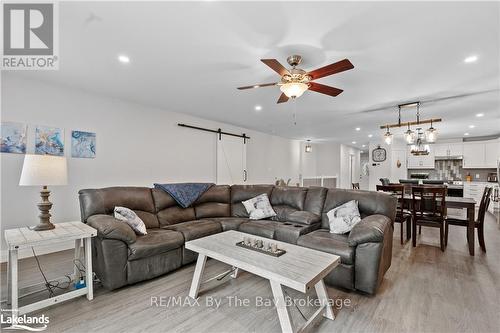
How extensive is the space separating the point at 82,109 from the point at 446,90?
582 cm

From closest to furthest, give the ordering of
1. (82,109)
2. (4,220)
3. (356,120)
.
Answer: (4,220) < (82,109) < (356,120)

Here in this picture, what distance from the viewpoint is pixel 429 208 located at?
3830 millimetres

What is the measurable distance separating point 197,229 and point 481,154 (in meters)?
9.83

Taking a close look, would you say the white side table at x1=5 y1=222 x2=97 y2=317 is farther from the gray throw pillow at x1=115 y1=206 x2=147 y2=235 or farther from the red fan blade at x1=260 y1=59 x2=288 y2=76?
the red fan blade at x1=260 y1=59 x2=288 y2=76

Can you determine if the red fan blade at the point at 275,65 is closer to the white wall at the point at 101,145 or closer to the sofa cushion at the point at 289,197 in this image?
the sofa cushion at the point at 289,197

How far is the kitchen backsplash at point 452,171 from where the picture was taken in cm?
815

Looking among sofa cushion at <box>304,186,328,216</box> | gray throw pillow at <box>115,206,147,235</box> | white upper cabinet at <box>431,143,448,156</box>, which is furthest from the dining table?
white upper cabinet at <box>431,143,448,156</box>

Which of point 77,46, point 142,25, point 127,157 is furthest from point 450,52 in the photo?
point 127,157

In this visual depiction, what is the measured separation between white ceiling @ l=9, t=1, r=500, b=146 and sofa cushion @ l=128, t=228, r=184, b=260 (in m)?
2.09

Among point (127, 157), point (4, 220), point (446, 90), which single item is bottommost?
point (4, 220)

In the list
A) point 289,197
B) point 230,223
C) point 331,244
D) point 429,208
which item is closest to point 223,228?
point 230,223

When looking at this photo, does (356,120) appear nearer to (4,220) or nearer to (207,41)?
(207,41)

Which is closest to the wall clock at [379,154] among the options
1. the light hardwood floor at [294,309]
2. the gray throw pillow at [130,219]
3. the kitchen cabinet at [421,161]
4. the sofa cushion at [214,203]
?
the kitchen cabinet at [421,161]

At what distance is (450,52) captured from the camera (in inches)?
96.4
